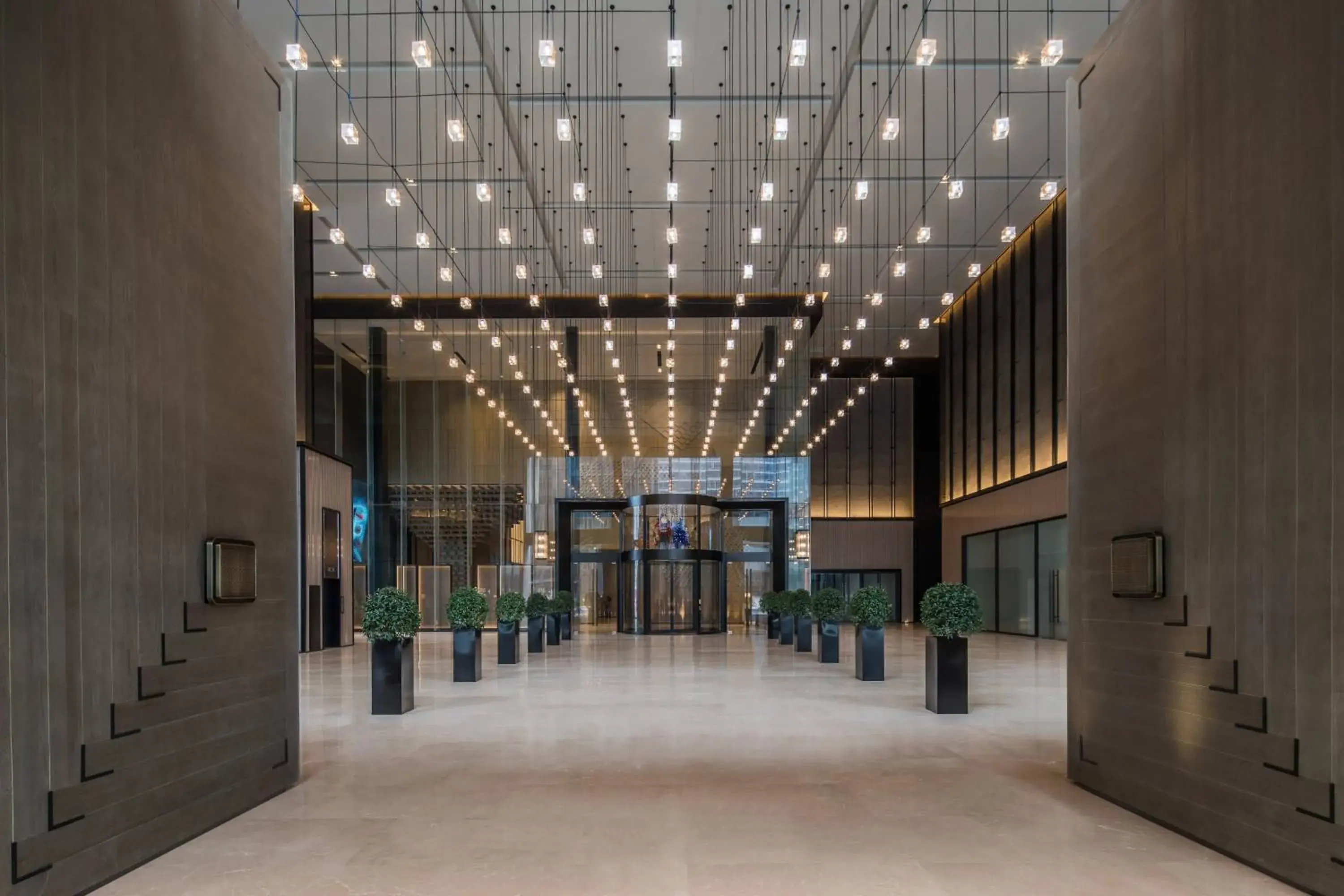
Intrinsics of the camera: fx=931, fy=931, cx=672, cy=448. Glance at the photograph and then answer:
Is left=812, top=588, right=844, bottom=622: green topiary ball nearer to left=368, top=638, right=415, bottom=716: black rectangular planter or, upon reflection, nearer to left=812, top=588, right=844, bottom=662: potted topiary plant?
left=812, top=588, right=844, bottom=662: potted topiary plant

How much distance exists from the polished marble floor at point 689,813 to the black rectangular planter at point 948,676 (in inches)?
8.6

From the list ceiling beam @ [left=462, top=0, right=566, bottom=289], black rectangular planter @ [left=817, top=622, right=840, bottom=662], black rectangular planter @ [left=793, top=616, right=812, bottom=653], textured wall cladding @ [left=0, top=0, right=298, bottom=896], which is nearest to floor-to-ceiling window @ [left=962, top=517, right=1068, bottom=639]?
black rectangular planter @ [left=793, top=616, right=812, bottom=653]

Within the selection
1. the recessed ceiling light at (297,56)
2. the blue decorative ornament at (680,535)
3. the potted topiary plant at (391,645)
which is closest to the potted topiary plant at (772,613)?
the blue decorative ornament at (680,535)

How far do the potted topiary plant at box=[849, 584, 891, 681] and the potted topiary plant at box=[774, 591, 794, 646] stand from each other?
647 centimetres

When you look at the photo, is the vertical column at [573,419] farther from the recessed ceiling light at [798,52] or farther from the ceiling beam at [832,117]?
the recessed ceiling light at [798,52]

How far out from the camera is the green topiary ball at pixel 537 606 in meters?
18.9

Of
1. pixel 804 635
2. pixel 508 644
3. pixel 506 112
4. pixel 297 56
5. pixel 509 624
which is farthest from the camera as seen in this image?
pixel 804 635

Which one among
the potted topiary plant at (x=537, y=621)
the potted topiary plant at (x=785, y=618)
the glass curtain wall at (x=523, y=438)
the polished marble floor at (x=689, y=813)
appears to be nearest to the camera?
the polished marble floor at (x=689, y=813)

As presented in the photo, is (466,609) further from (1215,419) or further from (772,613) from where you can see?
(772,613)

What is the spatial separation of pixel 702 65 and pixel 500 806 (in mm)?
10934

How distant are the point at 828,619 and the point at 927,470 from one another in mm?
20066

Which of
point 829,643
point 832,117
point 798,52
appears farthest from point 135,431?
point 829,643

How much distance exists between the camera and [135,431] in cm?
492

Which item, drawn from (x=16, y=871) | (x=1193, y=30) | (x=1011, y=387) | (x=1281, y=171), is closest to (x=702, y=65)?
(x=1193, y=30)
